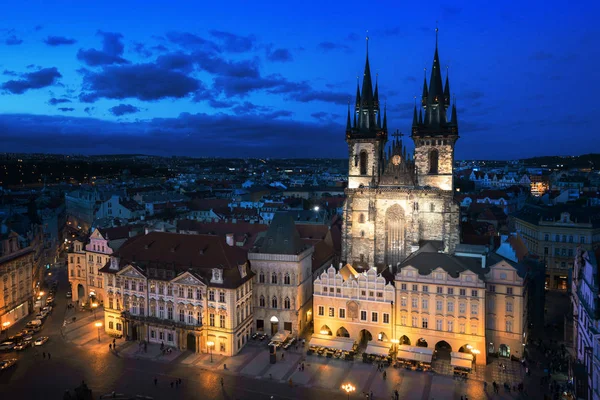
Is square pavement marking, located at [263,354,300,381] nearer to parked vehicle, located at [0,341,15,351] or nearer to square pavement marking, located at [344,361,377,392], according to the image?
square pavement marking, located at [344,361,377,392]

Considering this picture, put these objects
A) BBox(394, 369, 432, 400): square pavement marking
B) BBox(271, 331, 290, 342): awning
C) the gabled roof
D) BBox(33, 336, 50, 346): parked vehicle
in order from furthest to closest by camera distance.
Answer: the gabled roof
BBox(271, 331, 290, 342): awning
BBox(33, 336, 50, 346): parked vehicle
BBox(394, 369, 432, 400): square pavement marking

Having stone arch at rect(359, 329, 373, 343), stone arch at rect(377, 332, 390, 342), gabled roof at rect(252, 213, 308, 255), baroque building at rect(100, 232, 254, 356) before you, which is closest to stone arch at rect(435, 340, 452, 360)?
stone arch at rect(377, 332, 390, 342)

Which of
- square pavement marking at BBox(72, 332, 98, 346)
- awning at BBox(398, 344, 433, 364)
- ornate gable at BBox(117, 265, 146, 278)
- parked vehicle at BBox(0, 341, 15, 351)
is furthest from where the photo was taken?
ornate gable at BBox(117, 265, 146, 278)

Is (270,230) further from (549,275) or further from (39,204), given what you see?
(39,204)

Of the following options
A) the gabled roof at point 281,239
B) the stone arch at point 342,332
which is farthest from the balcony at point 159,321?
the stone arch at point 342,332

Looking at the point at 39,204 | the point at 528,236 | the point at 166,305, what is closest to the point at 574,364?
the point at 166,305
